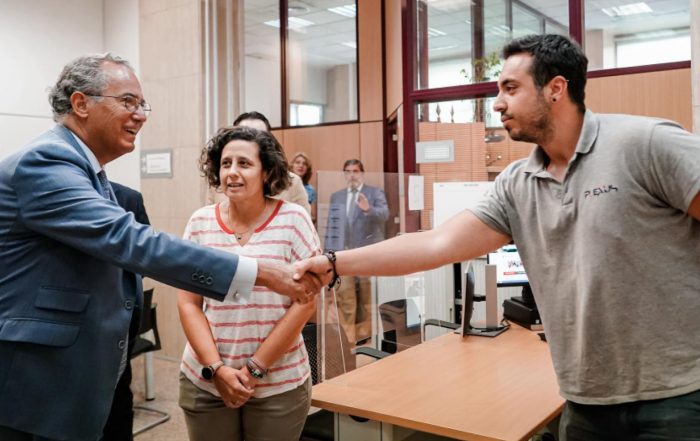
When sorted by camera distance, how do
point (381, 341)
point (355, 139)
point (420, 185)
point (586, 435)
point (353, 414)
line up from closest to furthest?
1. point (586, 435)
2. point (353, 414)
3. point (381, 341)
4. point (420, 185)
5. point (355, 139)

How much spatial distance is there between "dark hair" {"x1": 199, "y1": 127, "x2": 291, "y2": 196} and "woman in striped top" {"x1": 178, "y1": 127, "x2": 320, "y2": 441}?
7cm

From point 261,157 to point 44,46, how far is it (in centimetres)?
456

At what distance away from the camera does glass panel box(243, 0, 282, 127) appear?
769 cm

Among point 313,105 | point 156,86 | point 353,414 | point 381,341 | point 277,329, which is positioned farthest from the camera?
point 313,105

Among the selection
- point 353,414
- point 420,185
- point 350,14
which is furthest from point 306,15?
point 353,414

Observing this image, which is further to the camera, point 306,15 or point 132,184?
point 306,15

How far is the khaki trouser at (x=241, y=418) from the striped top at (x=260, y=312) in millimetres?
32

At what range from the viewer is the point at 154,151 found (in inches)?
225

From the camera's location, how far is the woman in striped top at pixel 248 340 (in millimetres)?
1893

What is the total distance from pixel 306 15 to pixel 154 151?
3.18 metres

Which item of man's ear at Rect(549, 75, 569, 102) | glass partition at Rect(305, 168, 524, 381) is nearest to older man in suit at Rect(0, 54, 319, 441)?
man's ear at Rect(549, 75, 569, 102)

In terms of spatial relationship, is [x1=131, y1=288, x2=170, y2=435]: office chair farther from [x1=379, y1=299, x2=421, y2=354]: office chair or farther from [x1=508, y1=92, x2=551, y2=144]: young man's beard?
[x1=508, y1=92, x2=551, y2=144]: young man's beard

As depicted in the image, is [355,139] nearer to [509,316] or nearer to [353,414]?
[509,316]

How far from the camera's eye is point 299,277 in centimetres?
188
